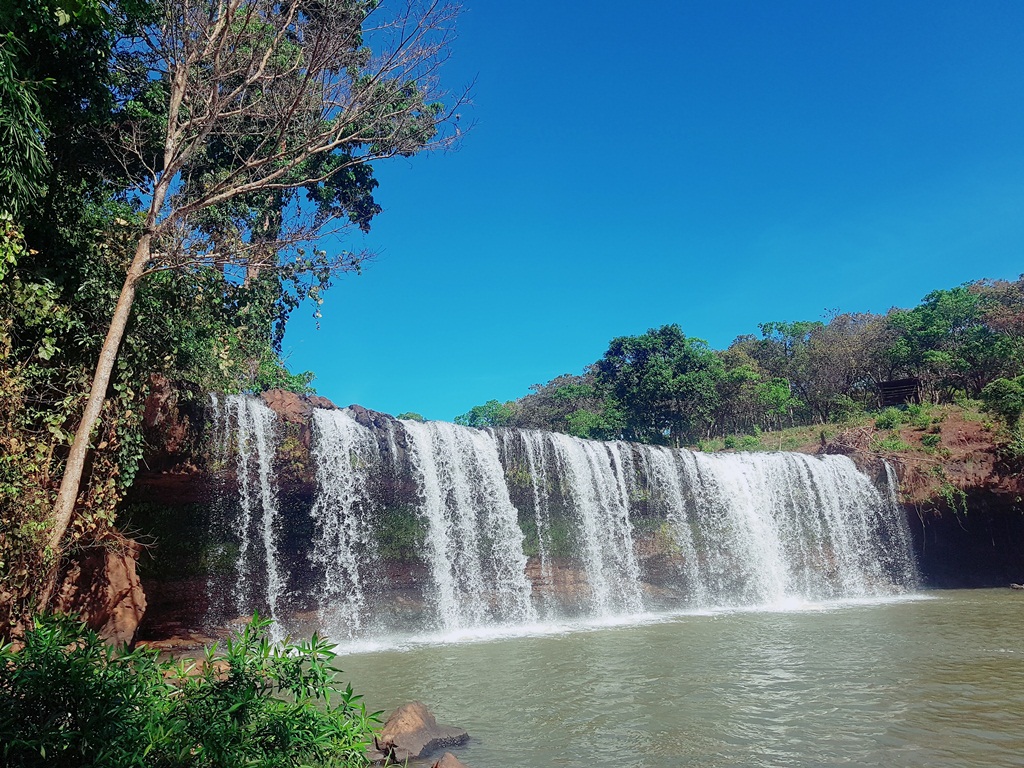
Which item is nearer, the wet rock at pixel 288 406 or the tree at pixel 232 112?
the tree at pixel 232 112

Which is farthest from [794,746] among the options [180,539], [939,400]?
[939,400]

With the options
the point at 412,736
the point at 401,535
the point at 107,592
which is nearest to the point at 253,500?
the point at 401,535

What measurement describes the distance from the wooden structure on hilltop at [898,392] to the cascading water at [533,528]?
14.5 m

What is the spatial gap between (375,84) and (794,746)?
10342 millimetres

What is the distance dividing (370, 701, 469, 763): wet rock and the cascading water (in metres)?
8.41

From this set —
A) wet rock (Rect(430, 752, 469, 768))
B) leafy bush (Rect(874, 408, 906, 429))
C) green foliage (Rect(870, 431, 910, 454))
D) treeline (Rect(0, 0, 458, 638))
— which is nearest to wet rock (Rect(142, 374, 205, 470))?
treeline (Rect(0, 0, 458, 638))

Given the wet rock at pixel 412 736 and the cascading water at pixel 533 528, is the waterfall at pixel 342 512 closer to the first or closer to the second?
the cascading water at pixel 533 528

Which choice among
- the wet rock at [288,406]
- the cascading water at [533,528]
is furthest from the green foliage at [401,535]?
the wet rock at [288,406]

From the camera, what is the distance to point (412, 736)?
19.3ft

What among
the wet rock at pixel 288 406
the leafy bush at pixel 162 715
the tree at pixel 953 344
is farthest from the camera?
the tree at pixel 953 344

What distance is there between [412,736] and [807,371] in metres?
38.6

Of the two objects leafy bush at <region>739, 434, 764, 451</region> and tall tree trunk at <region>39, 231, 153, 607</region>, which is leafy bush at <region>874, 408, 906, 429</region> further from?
tall tree trunk at <region>39, 231, 153, 607</region>

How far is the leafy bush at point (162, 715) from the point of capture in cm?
324

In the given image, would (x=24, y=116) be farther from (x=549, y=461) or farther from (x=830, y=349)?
(x=830, y=349)
